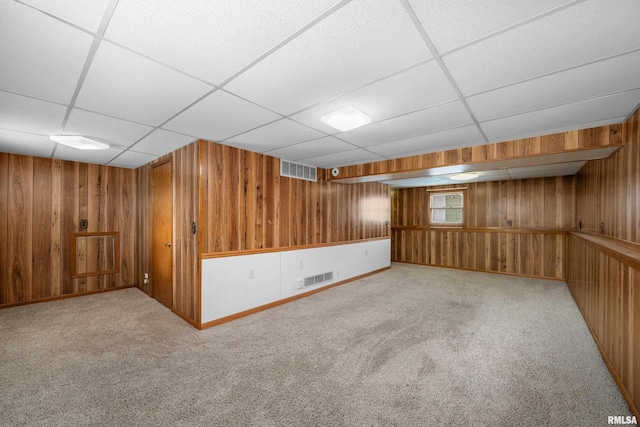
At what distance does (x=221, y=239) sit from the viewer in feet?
10.9

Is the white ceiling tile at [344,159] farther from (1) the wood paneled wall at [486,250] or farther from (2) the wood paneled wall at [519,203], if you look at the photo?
(1) the wood paneled wall at [486,250]

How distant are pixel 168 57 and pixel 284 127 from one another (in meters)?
1.30

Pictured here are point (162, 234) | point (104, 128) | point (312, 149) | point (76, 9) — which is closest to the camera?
point (76, 9)

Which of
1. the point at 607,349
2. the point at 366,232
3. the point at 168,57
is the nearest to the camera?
the point at 168,57

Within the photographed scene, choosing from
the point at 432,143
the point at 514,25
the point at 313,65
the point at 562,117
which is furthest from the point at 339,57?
the point at 562,117

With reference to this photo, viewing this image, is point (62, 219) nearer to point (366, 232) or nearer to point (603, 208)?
point (366, 232)

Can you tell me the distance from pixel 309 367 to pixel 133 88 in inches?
105

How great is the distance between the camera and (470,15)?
4.00 ft

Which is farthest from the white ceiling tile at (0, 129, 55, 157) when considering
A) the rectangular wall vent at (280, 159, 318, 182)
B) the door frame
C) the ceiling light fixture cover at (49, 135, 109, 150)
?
the rectangular wall vent at (280, 159, 318, 182)

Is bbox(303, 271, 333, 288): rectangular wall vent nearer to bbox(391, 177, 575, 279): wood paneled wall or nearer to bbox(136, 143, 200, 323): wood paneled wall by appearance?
bbox(136, 143, 200, 323): wood paneled wall

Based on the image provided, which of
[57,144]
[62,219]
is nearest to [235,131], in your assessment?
[57,144]

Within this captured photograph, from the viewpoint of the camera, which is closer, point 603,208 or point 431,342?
point 431,342

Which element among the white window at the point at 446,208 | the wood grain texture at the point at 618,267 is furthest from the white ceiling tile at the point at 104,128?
the white window at the point at 446,208

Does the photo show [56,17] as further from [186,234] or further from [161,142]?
[186,234]
